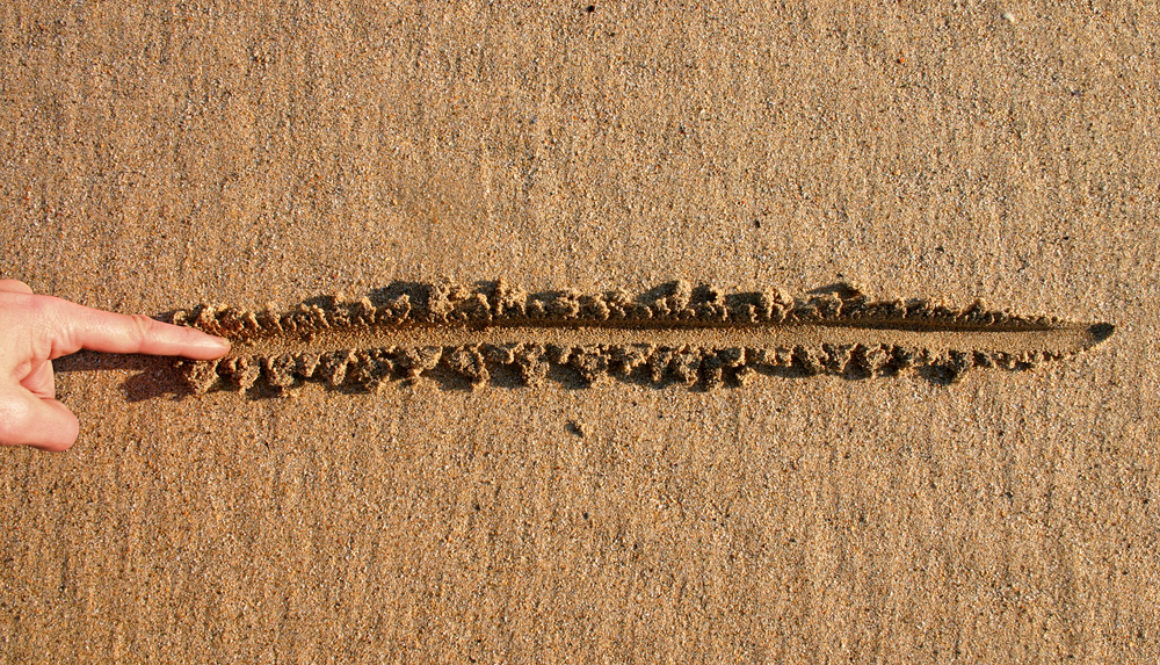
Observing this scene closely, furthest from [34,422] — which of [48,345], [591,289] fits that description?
[591,289]

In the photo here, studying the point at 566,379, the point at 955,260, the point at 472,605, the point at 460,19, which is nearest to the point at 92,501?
the point at 472,605

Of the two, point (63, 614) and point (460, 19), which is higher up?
point (460, 19)

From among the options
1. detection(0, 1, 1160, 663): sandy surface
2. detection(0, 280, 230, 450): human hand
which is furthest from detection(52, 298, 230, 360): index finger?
detection(0, 1, 1160, 663): sandy surface

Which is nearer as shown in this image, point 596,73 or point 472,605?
point 472,605

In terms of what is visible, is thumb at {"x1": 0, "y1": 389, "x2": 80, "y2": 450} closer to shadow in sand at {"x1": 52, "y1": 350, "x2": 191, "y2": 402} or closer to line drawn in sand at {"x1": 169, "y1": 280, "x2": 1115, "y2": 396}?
shadow in sand at {"x1": 52, "y1": 350, "x2": 191, "y2": 402}

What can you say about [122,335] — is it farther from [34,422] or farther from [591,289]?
[591,289]

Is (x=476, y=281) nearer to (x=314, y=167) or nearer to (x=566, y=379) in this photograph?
(x=566, y=379)
